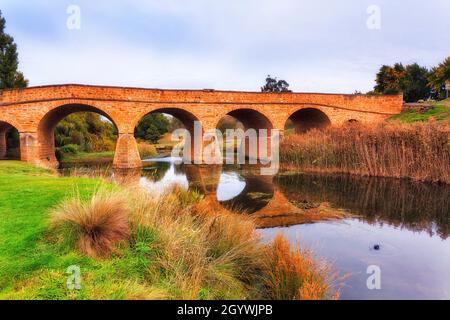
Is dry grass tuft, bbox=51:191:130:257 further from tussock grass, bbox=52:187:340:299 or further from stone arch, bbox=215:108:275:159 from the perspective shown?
stone arch, bbox=215:108:275:159

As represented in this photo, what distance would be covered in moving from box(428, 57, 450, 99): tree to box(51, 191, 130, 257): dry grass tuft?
38.6 m

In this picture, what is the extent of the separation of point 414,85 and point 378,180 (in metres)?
30.0

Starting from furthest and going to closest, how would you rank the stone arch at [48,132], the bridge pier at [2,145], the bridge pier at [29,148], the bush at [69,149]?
the bush at [69,149] < the bridge pier at [2,145] < the stone arch at [48,132] < the bridge pier at [29,148]

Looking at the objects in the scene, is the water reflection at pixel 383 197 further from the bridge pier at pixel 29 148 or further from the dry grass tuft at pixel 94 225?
the bridge pier at pixel 29 148

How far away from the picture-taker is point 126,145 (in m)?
20.9

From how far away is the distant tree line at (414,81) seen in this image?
35.6 metres

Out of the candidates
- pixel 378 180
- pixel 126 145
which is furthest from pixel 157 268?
pixel 126 145

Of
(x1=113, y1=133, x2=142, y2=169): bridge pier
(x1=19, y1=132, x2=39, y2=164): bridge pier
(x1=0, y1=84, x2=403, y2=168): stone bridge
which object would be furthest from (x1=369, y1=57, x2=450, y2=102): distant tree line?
(x1=19, y1=132, x2=39, y2=164): bridge pier

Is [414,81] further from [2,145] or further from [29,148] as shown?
[2,145]

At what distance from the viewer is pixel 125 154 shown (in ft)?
68.0

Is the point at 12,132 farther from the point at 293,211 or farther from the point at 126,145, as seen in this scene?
the point at 293,211

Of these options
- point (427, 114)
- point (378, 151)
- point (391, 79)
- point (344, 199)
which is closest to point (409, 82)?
point (391, 79)

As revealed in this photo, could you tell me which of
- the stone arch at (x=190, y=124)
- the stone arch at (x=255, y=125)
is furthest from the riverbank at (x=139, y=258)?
the stone arch at (x=255, y=125)

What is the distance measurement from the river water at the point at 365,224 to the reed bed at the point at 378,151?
2.26 ft
